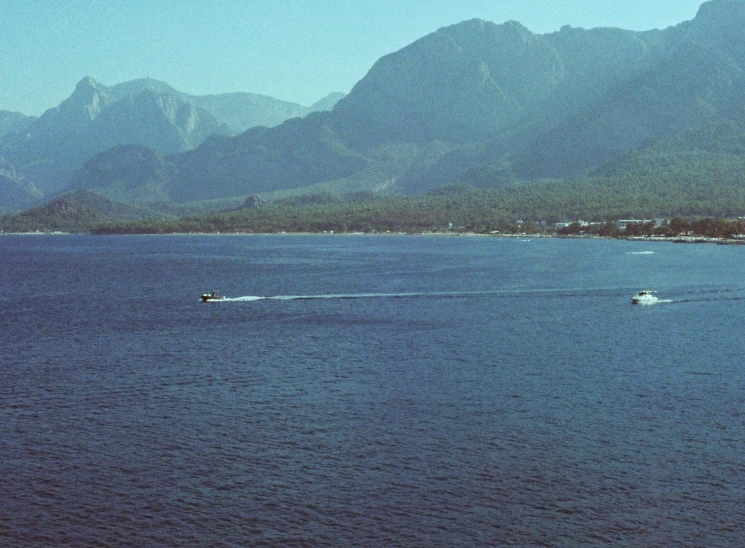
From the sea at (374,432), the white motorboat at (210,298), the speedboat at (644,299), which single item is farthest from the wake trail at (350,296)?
the speedboat at (644,299)

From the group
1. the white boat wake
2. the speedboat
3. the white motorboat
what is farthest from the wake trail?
the speedboat

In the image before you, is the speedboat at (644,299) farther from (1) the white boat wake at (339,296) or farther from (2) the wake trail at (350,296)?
(1) the white boat wake at (339,296)

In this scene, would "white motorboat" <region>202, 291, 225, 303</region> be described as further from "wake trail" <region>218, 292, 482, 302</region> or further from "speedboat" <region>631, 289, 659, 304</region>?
"speedboat" <region>631, 289, 659, 304</region>

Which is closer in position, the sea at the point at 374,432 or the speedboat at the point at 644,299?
the sea at the point at 374,432

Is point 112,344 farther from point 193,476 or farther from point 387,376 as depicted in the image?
point 193,476

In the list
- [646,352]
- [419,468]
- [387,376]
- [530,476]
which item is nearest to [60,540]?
[419,468]

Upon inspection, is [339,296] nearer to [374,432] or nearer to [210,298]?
[210,298]

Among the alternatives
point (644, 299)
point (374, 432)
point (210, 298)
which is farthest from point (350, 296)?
point (374, 432)

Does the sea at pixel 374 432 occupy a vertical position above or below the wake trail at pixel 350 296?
below
